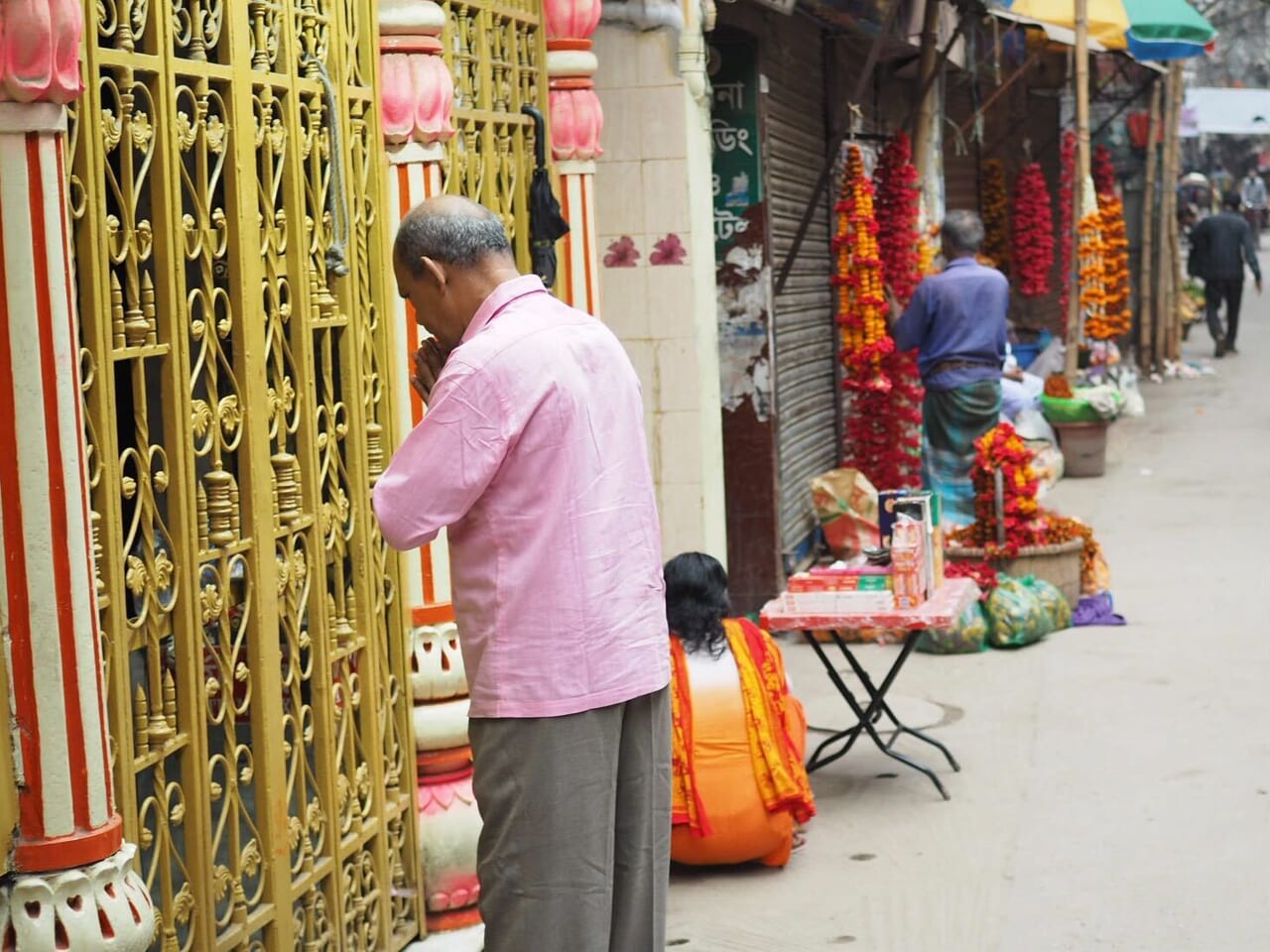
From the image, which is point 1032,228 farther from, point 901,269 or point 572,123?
point 572,123

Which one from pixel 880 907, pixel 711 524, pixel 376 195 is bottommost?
pixel 880 907

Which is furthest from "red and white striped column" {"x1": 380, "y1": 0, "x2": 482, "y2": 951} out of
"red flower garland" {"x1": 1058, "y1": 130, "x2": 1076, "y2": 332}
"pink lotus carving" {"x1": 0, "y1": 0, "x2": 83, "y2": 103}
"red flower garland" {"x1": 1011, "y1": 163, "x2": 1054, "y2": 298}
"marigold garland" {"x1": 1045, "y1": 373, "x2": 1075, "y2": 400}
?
"red flower garland" {"x1": 1011, "y1": 163, "x2": 1054, "y2": 298}

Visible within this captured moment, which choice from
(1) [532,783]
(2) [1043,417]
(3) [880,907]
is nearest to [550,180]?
(3) [880,907]

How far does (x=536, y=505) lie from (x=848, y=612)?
10.6ft

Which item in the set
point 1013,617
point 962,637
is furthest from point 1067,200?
point 962,637

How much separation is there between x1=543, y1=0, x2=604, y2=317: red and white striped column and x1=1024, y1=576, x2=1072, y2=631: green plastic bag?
3.65 m

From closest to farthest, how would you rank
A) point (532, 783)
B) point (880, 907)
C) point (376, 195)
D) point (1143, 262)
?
1. point (532, 783)
2. point (376, 195)
3. point (880, 907)
4. point (1143, 262)

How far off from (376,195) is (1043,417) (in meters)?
10.2

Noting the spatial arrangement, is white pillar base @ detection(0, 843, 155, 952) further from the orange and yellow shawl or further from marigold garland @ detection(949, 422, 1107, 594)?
marigold garland @ detection(949, 422, 1107, 594)

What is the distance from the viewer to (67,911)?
122 inches

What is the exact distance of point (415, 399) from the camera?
515cm

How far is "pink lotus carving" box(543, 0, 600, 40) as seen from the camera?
6.02m

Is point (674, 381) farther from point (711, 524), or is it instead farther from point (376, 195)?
point (376, 195)

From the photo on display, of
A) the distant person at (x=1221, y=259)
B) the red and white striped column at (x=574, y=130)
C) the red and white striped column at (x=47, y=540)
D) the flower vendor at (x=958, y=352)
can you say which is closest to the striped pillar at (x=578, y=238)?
the red and white striped column at (x=574, y=130)
